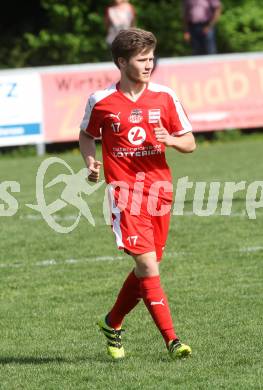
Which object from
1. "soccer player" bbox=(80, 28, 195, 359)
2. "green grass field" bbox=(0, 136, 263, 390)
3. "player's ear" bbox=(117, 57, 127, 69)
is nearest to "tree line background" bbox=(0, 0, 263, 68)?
"green grass field" bbox=(0, 136, 263, 390)

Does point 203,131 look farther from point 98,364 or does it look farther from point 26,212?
point 98,364

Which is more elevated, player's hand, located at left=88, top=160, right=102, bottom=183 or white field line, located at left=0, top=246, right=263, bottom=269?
player's hand, located at left=88, top=160, right=102, bottom=183

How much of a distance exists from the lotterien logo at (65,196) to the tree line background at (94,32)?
7.62 meters

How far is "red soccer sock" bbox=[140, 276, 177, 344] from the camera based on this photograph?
6379mm

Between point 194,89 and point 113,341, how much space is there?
42.2ft

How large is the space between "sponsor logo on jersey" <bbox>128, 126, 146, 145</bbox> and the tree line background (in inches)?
673

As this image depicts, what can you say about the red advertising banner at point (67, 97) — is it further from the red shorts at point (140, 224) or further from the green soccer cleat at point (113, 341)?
the red shorts at point (140, 224)

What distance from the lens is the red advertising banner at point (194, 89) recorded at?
1853 cm

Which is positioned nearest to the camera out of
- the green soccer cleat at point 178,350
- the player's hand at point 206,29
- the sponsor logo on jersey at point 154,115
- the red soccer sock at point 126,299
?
the green soccer cleat at point 178,350

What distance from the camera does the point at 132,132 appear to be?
21.5ft

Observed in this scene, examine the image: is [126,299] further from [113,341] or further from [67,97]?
[67,97]

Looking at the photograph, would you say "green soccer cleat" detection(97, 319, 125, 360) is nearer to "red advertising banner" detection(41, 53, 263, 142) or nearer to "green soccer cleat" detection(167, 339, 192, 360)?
"green soccer cleat" detection(167, 339, 192, 360)

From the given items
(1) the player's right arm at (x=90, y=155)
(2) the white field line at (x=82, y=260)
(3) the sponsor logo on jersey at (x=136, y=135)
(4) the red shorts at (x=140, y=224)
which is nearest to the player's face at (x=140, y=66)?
(3) the sponsor logo on jersey at (x=136, y=135)

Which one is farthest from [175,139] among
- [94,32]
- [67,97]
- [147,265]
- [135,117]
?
[94,32]
